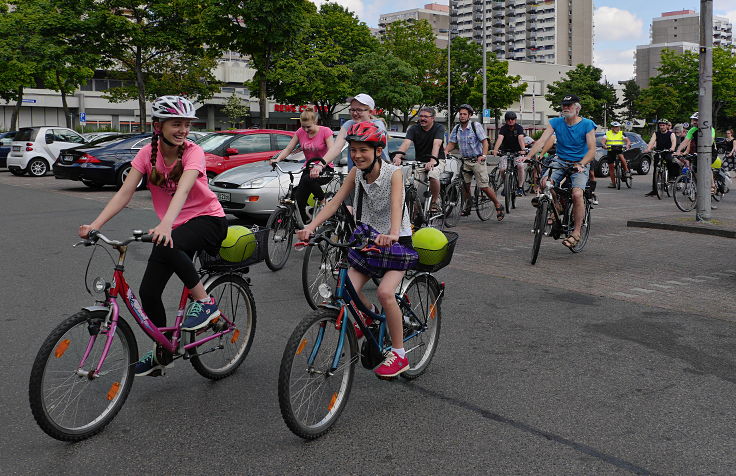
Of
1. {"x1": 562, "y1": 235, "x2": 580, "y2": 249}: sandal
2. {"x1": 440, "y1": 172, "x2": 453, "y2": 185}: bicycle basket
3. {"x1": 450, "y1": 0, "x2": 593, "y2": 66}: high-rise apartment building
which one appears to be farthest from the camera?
Result: {"x1": 450, "y1": 0, "x2": 593, "y2": 66}: high-rise apartment building

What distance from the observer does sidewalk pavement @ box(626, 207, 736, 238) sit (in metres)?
11.9

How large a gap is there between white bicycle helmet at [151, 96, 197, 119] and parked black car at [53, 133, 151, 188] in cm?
1624

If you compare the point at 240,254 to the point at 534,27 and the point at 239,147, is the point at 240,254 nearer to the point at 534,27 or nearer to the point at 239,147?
the point at 239,147

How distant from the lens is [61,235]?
11.6 metres

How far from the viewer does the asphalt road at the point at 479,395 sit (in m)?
3.67

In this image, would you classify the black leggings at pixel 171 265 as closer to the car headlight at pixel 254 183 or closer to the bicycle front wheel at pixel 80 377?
the bicycle front wheel at pixel 80 377

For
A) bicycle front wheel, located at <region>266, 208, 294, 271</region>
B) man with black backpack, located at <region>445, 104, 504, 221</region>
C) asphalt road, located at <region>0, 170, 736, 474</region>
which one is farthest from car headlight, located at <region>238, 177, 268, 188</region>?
asphalt road, located at <region>0, 170, 736, 474</region>

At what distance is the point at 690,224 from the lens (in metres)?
12.4

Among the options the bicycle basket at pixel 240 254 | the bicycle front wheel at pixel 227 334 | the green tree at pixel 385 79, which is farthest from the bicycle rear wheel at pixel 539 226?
the green tree at pixel 385 79

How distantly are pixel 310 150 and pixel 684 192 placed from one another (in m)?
8.96

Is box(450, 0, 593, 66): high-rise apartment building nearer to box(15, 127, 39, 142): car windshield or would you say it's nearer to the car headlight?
box(15, 127, 39, 142): car windshield

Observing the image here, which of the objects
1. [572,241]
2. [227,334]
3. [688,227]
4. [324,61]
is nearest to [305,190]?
[572,241]

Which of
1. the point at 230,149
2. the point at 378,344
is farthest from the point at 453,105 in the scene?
the point at 378,344

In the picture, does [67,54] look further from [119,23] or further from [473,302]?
[473,302]
